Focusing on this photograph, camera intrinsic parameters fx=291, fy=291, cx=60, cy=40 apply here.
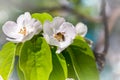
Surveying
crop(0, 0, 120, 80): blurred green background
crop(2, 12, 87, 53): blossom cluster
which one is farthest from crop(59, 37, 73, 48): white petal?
crop(0, 0, 120, 80): blurred green background

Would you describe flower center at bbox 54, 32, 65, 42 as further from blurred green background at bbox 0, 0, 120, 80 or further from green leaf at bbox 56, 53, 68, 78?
blurred green background at bbox 0, 0, 120, 80

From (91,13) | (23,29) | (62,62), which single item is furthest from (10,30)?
(91,13)

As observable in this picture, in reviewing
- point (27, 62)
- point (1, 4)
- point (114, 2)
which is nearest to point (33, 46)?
point (27, 62)

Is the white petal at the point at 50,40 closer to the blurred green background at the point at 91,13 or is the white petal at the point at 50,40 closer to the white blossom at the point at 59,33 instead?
the white blossom at the point at 59,33

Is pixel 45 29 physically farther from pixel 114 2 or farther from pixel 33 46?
pixel 114 2

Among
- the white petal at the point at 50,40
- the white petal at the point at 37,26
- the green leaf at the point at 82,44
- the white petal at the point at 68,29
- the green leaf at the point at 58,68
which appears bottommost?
the green leaf at the point at 58,68

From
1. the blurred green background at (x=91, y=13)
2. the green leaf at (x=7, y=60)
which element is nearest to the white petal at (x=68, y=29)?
the green leaf at (x=7, y=60)

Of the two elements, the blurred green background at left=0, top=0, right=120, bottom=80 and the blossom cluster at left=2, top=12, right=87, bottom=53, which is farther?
the blurred green background at left=0, top=0, right=120, bottom=80
